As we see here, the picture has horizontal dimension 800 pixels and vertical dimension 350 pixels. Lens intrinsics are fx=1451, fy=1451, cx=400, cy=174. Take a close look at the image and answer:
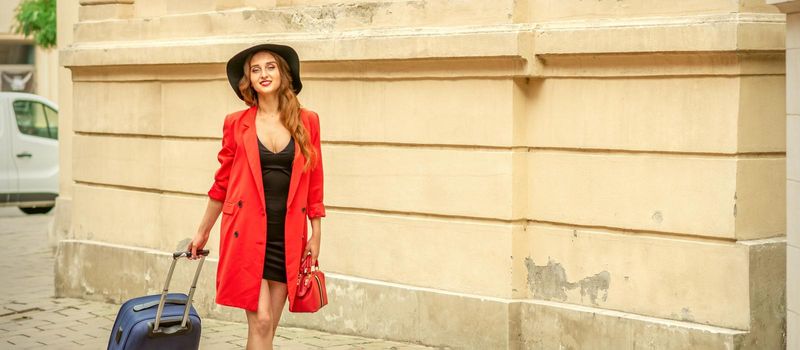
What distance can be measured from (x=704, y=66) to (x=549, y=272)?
5.48 feet

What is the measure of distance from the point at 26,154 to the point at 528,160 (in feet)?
45.2

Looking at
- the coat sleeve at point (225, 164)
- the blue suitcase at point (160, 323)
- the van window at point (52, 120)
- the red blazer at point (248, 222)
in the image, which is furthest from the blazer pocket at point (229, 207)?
the van window at point (52, 120)

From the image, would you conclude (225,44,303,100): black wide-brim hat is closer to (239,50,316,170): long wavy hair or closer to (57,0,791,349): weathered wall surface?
(239,50,316,170): long wavy hair

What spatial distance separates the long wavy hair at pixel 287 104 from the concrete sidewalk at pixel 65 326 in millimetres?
2493

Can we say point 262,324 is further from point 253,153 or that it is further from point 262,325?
point 253,153

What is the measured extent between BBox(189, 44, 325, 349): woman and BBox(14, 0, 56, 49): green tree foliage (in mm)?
25539

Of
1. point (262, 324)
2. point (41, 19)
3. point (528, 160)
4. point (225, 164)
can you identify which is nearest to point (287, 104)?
point (225, 164)

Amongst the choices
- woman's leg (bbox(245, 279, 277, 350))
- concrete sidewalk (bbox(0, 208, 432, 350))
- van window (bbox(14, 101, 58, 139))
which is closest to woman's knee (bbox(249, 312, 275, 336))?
woman's leg (bbox(245, 279, 277, 350))

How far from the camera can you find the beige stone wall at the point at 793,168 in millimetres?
7094

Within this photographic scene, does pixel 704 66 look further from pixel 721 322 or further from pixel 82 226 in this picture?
pixel 82 226

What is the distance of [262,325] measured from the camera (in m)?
7.09

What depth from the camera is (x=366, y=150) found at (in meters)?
9.73

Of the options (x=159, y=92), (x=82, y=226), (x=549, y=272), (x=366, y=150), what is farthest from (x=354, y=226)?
(x=82, y=226)

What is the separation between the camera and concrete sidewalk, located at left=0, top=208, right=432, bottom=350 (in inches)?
379
